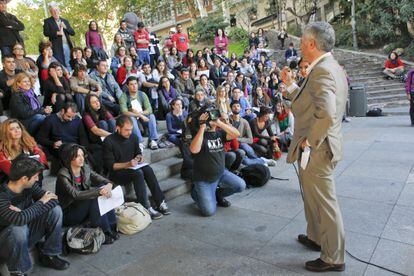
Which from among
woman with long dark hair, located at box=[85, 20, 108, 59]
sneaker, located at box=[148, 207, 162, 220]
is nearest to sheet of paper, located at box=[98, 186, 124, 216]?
sneaker, located at box=[148, 207, 162, 220]

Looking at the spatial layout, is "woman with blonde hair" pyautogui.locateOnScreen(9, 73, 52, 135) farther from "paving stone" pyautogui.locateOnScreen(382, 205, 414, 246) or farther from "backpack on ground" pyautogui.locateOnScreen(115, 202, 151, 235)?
"paving stone" pyautogui.locateOnScreen(382, 205, 414, 246)

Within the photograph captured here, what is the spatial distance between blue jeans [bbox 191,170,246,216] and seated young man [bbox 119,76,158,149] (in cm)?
188

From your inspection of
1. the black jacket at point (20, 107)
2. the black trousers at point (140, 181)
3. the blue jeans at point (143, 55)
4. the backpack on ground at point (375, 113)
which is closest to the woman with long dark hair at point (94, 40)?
the blue jeans at point (143, 55)

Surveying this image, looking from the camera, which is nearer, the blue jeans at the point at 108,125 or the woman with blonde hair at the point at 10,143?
the woman with blonde hair at the point at 10,143

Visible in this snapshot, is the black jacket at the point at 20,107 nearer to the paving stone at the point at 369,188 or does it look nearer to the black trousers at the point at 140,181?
the black trousers at the point at 140,181

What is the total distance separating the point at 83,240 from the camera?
3.45 metres

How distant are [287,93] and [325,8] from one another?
25.7 meters

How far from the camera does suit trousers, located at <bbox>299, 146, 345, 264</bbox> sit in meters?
2.63

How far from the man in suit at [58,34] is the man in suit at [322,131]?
265 inches

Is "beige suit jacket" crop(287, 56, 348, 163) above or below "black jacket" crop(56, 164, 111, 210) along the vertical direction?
above

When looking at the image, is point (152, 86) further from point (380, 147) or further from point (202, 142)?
point (380, 147)

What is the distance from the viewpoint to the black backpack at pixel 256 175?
5133 mm

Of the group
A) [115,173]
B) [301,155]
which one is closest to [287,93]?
[301,155]

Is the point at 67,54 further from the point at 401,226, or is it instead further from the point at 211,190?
the point at 401,226
